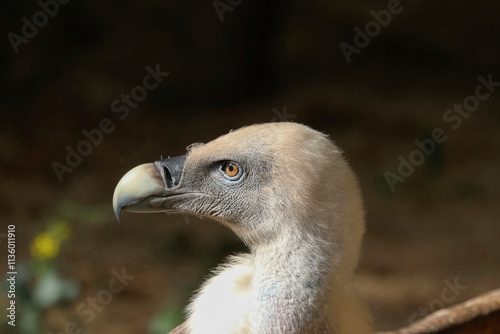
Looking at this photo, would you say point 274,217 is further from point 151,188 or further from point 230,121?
point 230,121

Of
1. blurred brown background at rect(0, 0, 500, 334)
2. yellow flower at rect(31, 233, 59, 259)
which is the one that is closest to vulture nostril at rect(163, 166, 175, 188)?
yellow flower at rect(31, 233, 59, 259)

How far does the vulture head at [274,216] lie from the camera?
1.57 meters

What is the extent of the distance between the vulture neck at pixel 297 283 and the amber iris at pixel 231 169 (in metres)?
0.19

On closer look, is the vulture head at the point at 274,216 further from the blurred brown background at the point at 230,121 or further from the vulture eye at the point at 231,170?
the blurred brown background at the point at 230,121

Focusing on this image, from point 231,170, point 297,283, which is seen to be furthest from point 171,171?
point 297,283

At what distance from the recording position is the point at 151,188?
1.69m

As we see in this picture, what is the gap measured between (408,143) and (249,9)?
1642 mm

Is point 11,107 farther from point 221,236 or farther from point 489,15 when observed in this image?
point 489,15

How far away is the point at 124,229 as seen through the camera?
4.36 m

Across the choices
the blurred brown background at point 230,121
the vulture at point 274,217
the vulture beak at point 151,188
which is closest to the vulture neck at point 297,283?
the vulture at point 274,217

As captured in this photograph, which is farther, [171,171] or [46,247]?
[46,247]

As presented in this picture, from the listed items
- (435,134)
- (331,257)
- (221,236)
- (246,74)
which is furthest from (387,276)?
(331,257)

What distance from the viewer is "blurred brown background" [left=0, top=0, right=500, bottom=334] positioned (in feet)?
13.2

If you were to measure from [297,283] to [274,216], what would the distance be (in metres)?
0.17
